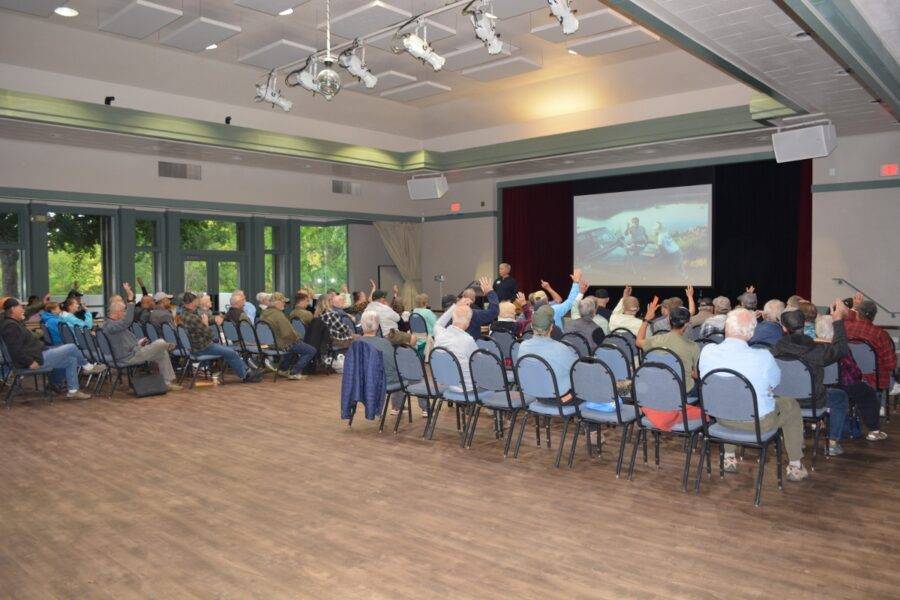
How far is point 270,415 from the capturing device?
752cm

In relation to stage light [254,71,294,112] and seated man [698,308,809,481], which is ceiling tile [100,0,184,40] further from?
seated man [698,308,809,481]

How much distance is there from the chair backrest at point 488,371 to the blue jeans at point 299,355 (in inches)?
195

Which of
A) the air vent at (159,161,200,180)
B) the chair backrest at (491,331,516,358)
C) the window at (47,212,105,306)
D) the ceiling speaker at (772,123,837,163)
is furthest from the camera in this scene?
the air vent at (159,161,200,180)

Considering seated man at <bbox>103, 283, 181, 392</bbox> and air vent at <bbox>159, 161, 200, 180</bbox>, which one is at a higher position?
air vent at <bbox>159, 161, 200, 180</bbox>

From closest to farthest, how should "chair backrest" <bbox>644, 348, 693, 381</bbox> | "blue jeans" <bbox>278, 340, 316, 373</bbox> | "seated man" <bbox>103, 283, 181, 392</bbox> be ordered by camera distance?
"chair backrest" <bbox>644, 348, 693, 381</bbox>, "seated man" <bbox>103, 283, 181, 392</bbox>, "blue jeans" <bbox>278, 340, 316, 373</bbox>

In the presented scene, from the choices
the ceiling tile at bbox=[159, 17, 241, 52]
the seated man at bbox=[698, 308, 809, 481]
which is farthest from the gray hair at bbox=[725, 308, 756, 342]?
the ceiling tile at bbox=[159, 17, 241, 52]

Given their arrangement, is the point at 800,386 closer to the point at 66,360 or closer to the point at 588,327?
the point at 588,327

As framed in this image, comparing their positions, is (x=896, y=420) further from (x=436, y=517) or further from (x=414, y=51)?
(x=414, y=51)

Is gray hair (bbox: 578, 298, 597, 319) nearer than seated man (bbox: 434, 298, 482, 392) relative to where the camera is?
No

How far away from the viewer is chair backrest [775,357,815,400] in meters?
5.07

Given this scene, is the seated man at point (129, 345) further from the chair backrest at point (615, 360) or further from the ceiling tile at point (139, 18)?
the chair backrest at point (615, 360)

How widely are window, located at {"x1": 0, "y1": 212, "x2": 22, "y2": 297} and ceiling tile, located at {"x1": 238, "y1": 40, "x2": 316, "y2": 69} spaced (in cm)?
498

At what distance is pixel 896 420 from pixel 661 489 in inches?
147

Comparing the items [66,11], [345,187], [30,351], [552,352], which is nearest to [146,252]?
[345,187]
